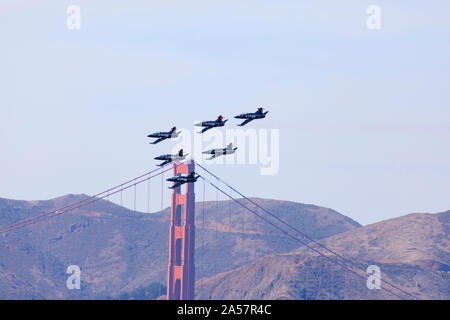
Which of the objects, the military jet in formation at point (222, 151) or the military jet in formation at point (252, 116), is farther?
the military jet in formation at point (222, 151)

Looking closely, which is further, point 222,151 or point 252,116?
point 222,151

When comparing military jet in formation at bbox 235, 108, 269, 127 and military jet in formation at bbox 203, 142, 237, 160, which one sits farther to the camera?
military jet in formation at bbox 203, 142, 237, 160

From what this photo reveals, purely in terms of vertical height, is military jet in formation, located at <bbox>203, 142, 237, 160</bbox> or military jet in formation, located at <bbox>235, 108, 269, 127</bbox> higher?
military jet in formation, located at <bbox>235, 108, 269, 127</bbox>

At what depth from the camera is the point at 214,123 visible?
14288 centimetres

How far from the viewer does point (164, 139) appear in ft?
482

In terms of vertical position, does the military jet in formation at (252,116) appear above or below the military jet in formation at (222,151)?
above
